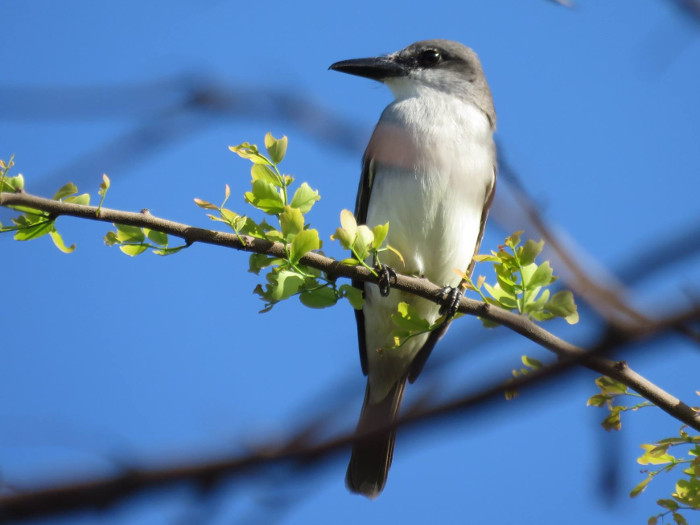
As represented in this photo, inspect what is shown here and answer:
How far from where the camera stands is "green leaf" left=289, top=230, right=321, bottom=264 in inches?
120

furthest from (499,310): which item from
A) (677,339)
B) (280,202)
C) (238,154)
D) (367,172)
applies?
(367,172)

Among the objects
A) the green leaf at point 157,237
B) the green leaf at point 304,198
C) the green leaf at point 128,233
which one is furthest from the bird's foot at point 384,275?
the green leaf at point 128,233

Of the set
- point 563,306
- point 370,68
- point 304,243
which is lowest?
point 563,306

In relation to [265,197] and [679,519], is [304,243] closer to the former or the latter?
[265,197]

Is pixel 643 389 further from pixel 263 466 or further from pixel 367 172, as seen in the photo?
pixel 367 172

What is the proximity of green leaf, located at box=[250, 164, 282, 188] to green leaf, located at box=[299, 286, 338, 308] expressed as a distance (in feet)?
1.55

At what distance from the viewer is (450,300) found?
398cm

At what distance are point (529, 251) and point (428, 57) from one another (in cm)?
375

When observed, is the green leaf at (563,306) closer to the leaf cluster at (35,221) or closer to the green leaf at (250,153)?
the green leaf at (250,153)

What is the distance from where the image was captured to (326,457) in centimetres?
66

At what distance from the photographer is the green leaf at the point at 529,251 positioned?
10.1ft

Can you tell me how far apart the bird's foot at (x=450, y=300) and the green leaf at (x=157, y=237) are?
1.20 metres

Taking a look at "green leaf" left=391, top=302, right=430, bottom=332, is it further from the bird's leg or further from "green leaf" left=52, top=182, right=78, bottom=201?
"green leaf" left=52, top=182, right=78, bottom=201

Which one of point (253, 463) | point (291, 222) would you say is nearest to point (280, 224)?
point (291, 222)
